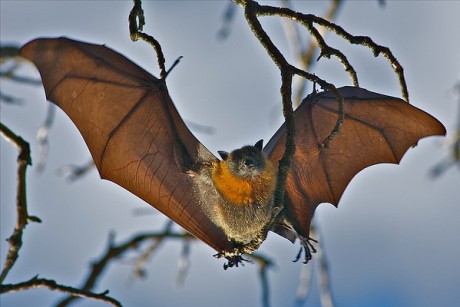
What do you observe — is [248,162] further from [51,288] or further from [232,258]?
[51,288]

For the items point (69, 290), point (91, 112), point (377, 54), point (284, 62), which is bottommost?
point (69, 290)

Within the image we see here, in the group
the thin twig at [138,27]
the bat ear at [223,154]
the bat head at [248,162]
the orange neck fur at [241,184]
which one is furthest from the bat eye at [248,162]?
the thin twig at [138,27]

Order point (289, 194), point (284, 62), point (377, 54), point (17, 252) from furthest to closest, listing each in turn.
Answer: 1. point (289, 194)
2. point (17, 252)
3. point (377, 54)
4. point (284, 62)

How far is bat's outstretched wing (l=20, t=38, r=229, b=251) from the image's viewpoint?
16.1 feet

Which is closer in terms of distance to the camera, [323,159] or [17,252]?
[17,252]

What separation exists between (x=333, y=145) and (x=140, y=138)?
63.2 inches

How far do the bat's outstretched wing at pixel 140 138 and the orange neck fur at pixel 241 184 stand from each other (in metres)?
0.17

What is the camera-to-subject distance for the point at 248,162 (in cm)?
512

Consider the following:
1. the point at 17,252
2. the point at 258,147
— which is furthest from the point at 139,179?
the point at 17,252

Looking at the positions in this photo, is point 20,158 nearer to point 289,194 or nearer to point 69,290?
point 69,290

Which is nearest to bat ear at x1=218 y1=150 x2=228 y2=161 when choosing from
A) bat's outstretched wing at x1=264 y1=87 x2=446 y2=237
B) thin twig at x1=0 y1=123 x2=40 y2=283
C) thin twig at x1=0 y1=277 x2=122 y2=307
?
bat's outstretched wing at x1=264 y1=87 x2=446 y2=237

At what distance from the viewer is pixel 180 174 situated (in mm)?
5180

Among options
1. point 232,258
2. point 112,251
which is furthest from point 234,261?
point 112,251

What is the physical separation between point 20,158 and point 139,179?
1237 millimetres
